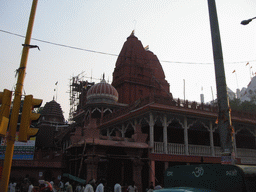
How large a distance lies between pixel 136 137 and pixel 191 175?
452 inches

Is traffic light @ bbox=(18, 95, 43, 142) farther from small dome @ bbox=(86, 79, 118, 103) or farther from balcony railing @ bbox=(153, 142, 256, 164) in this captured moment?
small dome @ bbox=(86, 79, 118, 103)

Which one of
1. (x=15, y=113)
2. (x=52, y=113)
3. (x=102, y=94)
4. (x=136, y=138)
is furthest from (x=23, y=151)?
(x=15, y=113)

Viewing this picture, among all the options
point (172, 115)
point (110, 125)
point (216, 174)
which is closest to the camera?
point (216, 174)

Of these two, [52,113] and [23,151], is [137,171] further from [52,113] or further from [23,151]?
[52,113]

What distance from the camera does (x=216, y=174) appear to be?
18.7 ft

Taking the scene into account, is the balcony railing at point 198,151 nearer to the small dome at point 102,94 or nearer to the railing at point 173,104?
the railing at point 173,104

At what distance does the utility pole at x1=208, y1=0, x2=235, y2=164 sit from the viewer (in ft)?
22.7

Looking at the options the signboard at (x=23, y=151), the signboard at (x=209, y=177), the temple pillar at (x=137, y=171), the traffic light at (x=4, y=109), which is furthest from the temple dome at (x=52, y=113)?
the signboard at (x=209, y=177)

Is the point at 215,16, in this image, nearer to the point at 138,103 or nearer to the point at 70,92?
the point at 138,103

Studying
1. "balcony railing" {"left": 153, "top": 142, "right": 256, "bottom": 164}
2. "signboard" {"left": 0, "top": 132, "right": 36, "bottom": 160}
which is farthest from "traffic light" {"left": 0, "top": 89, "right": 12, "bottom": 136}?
"signboard" {"left": 0, "top": 132, "right": 36, "bottom": 160}

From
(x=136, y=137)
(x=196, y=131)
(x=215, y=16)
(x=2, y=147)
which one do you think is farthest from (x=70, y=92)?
(x=215, y=16)

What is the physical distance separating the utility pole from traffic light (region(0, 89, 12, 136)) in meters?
5.62

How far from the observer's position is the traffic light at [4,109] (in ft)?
19.5

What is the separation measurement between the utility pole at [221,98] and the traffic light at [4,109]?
562 centimetres
